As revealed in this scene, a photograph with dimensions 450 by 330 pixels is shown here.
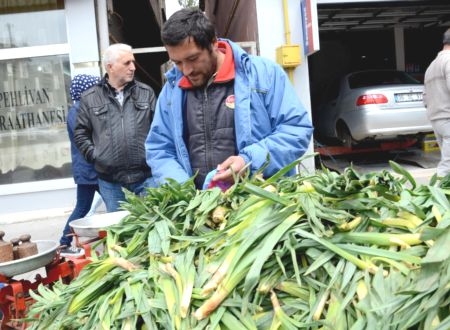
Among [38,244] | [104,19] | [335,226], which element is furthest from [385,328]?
[104,19]

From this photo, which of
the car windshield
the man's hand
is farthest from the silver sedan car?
the man's hand

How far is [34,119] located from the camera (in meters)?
7.82

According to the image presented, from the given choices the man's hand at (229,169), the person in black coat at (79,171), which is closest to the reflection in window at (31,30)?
the person in black coat at (79,171)

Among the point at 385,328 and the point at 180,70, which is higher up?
the point at 180,70

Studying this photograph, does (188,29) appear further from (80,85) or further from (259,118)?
(80,85)

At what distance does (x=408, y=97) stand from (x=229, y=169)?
320 inches

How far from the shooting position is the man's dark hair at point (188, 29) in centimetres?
229

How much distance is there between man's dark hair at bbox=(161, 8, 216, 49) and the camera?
7.52ft

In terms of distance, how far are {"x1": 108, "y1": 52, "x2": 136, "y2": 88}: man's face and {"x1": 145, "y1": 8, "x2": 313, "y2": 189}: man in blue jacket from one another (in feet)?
4.74

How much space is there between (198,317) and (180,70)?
1589 millimetres

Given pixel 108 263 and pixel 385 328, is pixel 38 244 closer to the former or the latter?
pixel 108 263

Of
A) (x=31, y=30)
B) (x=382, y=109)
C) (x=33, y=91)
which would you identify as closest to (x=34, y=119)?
(x=33, y=91)

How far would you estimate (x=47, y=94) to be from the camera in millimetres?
7781

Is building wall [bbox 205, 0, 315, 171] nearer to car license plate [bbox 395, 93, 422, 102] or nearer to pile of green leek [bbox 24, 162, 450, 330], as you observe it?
car license plate [bbox 395, 93, 422, 102]
